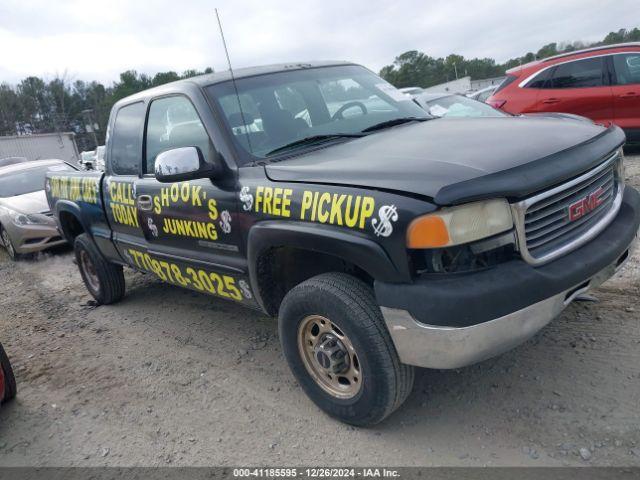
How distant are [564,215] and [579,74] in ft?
21.7

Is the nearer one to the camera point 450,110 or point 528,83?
point 450,110

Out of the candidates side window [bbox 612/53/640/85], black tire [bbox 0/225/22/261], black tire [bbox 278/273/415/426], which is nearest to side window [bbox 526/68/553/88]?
side window [bbox 612/53/640/85]

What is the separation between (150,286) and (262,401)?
303 centimetres

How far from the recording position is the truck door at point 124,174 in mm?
3879

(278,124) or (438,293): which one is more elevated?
(278,124)

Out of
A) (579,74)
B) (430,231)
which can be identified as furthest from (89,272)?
(579,74)

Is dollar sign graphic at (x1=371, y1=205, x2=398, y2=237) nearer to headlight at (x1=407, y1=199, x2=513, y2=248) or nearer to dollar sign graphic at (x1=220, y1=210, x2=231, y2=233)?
headlight at (x1=407, y1=199, x2=513, y2=248)

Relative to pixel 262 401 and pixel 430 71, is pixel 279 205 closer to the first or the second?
pixel 262 401

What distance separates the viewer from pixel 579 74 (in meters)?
7.80

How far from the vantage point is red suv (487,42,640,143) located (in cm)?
738

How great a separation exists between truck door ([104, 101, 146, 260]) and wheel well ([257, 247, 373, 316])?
144cm

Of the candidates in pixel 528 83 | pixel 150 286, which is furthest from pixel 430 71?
pixel 150 286

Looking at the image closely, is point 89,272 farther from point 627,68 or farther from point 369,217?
point 627,68

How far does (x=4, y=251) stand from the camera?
908 centimetres
